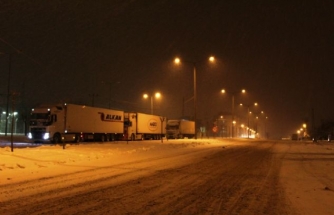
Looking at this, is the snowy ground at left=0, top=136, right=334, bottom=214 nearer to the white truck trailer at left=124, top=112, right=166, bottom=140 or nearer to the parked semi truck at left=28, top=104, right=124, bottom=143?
the parked semi truck at left=28, top=104, right=124, bottom=143

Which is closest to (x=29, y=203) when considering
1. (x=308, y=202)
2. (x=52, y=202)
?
(x=52, y=202)

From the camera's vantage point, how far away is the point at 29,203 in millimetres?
9648

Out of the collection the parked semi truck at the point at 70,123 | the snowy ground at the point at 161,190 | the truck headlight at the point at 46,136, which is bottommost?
the snowy ground at the point at 161,190

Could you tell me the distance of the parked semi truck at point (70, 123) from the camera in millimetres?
43719

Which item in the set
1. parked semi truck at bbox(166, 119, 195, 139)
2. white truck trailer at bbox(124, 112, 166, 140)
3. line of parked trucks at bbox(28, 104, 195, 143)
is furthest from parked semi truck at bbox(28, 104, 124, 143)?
parked semi truck at bbox(166, 119, 195, 139)

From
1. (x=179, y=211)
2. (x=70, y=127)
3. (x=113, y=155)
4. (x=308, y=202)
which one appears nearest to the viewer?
(x=179, y=211)

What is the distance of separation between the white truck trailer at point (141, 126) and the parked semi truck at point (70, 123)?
5099mm

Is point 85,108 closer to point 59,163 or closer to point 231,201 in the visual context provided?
point 59,163

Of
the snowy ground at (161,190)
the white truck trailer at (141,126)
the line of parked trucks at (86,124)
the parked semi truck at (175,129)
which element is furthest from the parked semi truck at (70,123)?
the snowy ground at (161,190)

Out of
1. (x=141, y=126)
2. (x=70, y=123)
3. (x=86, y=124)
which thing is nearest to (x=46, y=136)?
(x=70, y=123)

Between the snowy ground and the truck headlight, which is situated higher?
the truck headlight

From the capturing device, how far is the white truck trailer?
6103 centimetres

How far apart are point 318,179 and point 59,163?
1191 cm

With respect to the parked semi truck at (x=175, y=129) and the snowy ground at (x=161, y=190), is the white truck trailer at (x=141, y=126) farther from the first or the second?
the snowy ground at (x=161, y=190)
